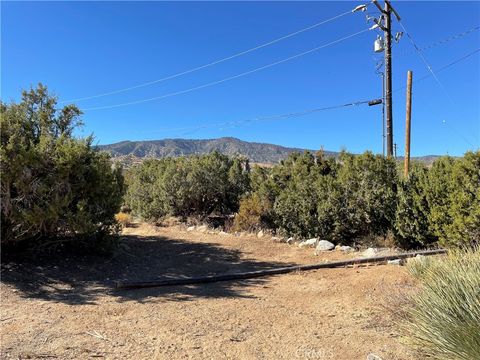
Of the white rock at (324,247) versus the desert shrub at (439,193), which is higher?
the desert shrub at (439,193)

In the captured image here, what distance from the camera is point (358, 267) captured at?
776 cm

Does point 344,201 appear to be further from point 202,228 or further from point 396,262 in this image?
point 202,228

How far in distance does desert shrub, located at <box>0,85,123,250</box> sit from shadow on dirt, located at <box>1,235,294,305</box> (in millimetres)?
500

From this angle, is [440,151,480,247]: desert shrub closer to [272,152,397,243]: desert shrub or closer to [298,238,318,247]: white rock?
[272,152,397,243]: desert shrub

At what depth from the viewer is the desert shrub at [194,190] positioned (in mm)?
15180

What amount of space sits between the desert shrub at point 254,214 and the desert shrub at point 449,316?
8383 millimetres

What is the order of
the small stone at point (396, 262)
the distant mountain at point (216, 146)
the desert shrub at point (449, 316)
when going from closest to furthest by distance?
the desert shrub at point (449, 316)
the small stone at point (396, 262)
the distant mountain at point (216, 146)

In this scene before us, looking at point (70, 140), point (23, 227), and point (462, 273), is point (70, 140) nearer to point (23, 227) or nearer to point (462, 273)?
point (23, 227)

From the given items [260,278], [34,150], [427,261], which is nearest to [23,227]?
[34,150]

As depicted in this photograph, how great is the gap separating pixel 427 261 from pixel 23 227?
641 centimetres

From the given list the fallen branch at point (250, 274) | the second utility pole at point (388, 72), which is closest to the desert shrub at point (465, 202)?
the fallen branch at point (250, 274)

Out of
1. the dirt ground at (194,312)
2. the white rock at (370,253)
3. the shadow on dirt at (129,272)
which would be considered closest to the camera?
the dirt ground at (194,312)

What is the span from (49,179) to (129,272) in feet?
7.18

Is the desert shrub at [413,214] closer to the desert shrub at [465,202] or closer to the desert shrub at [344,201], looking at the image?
the desert shrub at [344,201]
